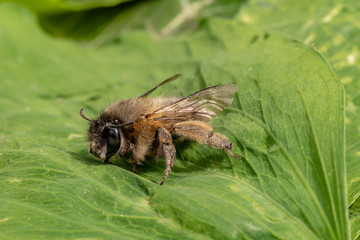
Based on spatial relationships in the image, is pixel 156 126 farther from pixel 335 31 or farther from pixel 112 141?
pixel 335 31

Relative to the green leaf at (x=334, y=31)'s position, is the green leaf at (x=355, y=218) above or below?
below

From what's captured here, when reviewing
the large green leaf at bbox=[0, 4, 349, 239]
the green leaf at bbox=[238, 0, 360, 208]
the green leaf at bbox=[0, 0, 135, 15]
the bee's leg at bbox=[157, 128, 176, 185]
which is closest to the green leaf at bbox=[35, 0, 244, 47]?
→ the green leaf at bbox=[0, 0, 135, 15]

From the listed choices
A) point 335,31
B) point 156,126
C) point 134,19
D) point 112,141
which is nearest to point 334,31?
point 335,31

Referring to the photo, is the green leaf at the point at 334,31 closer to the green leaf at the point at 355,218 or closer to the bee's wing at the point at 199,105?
the green leaf at the point at 355,218

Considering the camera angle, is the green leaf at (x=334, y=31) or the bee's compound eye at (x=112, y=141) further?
the green leaf at (x=334, y=31)

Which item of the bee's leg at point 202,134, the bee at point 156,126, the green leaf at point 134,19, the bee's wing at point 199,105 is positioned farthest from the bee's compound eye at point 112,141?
the green leaf at point 134,19

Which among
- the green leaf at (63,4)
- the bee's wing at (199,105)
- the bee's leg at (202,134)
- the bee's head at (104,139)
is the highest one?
the green leaf at (63,4)

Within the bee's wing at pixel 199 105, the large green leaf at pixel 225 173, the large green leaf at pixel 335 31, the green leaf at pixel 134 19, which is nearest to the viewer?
the large green leaf at pixel 225 173
